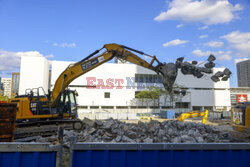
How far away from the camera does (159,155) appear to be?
10.8 ft

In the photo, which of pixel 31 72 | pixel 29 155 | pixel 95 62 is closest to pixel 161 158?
pixel 29 155

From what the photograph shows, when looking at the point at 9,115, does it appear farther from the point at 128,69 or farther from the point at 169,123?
the point at 128,69

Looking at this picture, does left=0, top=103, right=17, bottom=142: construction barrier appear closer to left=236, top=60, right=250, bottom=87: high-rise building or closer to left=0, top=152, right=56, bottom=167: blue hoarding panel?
left=0, top=152, right=56, bottom=167: blue hoarding panel

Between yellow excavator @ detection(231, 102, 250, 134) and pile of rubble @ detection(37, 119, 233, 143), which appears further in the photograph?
yellow excavator @ detection(231, 102, 250, 134)

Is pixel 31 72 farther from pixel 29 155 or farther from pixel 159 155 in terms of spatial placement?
pixel 159 155

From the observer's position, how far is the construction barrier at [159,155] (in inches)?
121

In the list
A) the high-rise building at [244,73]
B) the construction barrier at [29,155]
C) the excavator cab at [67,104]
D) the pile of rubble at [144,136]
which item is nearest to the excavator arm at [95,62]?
the excavator cab at [67,104]

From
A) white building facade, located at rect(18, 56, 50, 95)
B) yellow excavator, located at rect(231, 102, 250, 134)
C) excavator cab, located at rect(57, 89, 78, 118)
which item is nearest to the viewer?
yellow excavator, located at rect(231, 102, 250, 134)

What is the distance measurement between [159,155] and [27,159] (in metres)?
2.29

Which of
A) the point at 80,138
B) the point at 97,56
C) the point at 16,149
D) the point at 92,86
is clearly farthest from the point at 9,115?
the point at 92,86

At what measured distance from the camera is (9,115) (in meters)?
5.49

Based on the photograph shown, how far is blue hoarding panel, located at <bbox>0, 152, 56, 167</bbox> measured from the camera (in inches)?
115

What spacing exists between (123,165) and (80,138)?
19.7 feet

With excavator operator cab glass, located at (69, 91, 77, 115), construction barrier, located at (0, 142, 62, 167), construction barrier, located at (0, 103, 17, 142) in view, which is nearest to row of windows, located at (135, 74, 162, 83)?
excavator operator cab glass, located at (69, 91, 77, 115)
